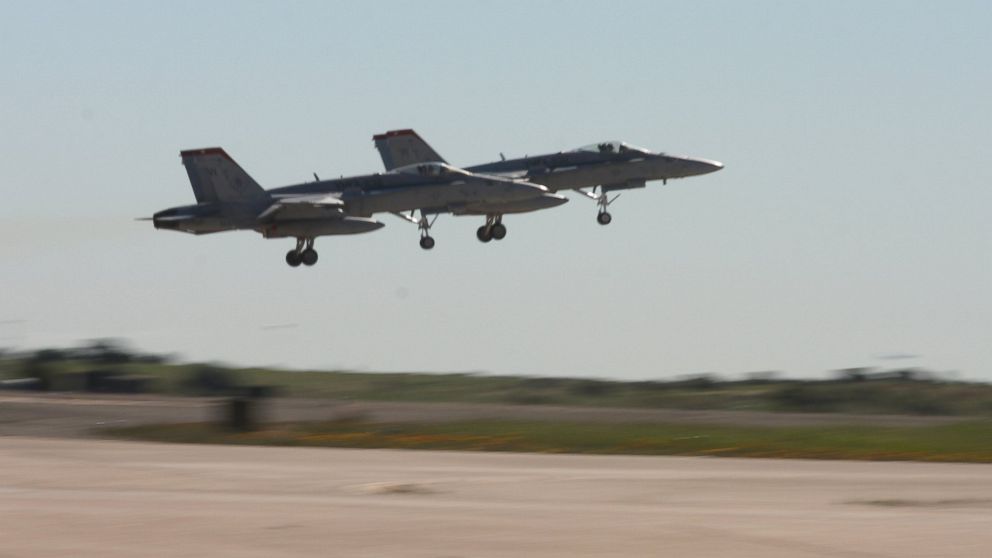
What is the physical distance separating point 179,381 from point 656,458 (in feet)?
122

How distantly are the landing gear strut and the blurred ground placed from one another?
10.4 m

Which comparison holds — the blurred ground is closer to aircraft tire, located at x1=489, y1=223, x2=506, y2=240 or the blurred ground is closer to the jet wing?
the jet wing

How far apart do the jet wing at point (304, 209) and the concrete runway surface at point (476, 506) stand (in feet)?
84.8

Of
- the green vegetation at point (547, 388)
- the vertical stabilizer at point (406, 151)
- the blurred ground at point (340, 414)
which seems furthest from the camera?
the vertical stabilizer at point (406, 151)

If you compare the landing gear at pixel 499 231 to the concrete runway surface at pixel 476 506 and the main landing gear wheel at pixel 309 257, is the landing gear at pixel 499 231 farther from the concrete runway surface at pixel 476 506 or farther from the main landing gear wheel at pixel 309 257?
the concrete runway surface at pixel 476 506

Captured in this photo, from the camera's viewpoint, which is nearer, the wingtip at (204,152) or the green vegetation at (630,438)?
the green vegetation at (630,438)

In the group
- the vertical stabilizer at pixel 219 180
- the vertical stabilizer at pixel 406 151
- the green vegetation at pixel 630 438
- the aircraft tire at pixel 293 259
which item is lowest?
the green vegetation at pixel 630 438

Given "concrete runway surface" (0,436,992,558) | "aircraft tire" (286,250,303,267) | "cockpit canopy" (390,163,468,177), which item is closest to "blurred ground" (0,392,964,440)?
"aircraft tire" (286,250,303,267)

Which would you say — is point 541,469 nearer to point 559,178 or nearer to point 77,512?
point 77,512

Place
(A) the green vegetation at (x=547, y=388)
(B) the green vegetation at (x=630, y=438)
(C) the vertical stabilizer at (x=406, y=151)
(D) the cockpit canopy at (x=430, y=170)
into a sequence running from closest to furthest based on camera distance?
(B) the green vegetation at (x=630, y=438) → (A) the green vegetation at (x=547, y=388) → (D) the cockpit canopy at (x=430, y=170) → (C) the vertical stabilizer at (x=406, y=151)

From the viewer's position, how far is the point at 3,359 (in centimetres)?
7044

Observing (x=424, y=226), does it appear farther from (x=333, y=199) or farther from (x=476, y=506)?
(x=476, y=506)

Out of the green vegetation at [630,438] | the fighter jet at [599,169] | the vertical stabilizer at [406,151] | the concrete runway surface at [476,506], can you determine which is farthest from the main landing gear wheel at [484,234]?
the concrete runway surface at [476,506]

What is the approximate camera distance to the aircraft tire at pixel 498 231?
2311 inches
